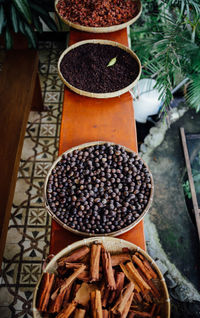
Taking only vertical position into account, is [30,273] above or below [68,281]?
below

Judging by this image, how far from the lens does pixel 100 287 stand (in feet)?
4.08

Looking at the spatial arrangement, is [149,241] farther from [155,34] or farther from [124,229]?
[155,34]

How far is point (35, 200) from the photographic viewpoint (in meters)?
2.48

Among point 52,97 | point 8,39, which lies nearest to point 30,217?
point 52,97

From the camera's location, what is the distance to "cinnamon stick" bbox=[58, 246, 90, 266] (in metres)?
1.25

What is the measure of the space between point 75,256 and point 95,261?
98mm

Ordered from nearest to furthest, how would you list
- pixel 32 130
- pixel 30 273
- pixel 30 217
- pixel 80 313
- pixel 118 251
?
1. pixel 80 313
2. pixel 118 251
3. pixel 30 273
4. pixel 30 217
5. pixel 32 130

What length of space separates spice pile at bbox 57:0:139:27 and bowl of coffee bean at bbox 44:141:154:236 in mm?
1242

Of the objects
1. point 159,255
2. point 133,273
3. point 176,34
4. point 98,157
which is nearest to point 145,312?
point 133,273

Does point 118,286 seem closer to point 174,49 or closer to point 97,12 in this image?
point 174,49

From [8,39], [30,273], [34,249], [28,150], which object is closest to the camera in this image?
[30,273]

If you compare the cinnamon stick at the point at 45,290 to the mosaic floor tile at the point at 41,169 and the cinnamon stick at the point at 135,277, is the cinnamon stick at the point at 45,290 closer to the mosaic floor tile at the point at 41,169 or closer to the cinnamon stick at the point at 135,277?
the cinnamon stick at the point at 135,277

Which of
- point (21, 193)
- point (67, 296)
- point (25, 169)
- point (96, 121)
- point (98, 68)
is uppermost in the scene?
point (98, 68)

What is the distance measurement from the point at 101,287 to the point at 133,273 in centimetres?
16
